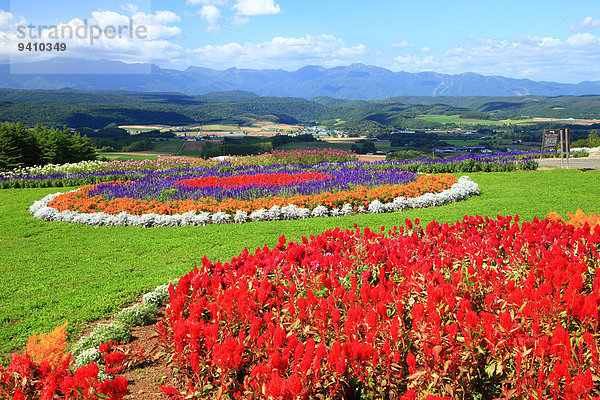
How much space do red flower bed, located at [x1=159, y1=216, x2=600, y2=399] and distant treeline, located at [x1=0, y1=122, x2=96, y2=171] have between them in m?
27.9

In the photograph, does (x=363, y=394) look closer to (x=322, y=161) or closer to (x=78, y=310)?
(x=78, y=310)

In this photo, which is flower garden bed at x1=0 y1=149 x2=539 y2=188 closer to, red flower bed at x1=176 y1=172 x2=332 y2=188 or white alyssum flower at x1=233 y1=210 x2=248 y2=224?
red flower bed at x1=176 y1=172 x2=332 y2=188

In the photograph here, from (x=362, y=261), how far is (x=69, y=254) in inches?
244

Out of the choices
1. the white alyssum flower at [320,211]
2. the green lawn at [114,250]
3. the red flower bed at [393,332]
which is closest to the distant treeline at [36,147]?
the green lawn at [114,250]

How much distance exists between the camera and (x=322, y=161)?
22469 mm

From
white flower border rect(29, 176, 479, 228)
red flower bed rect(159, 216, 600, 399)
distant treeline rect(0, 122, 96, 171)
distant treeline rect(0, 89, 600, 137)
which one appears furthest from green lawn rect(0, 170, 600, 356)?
distant treeline rect(0, 89, 600, 137)

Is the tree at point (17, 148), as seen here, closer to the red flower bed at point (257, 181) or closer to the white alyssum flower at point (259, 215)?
the red flower bed at point (257, 181)

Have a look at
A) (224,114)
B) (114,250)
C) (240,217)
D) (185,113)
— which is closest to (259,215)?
(240,217)

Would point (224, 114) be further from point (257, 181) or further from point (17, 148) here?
point (257, 181)

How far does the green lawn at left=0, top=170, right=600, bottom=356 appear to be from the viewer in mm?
5695

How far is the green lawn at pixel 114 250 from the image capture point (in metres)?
5.70

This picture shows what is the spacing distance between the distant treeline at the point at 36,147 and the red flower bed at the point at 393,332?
2790cm

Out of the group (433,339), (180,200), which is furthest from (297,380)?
(180,200)

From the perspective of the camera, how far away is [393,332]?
295 centimetres
